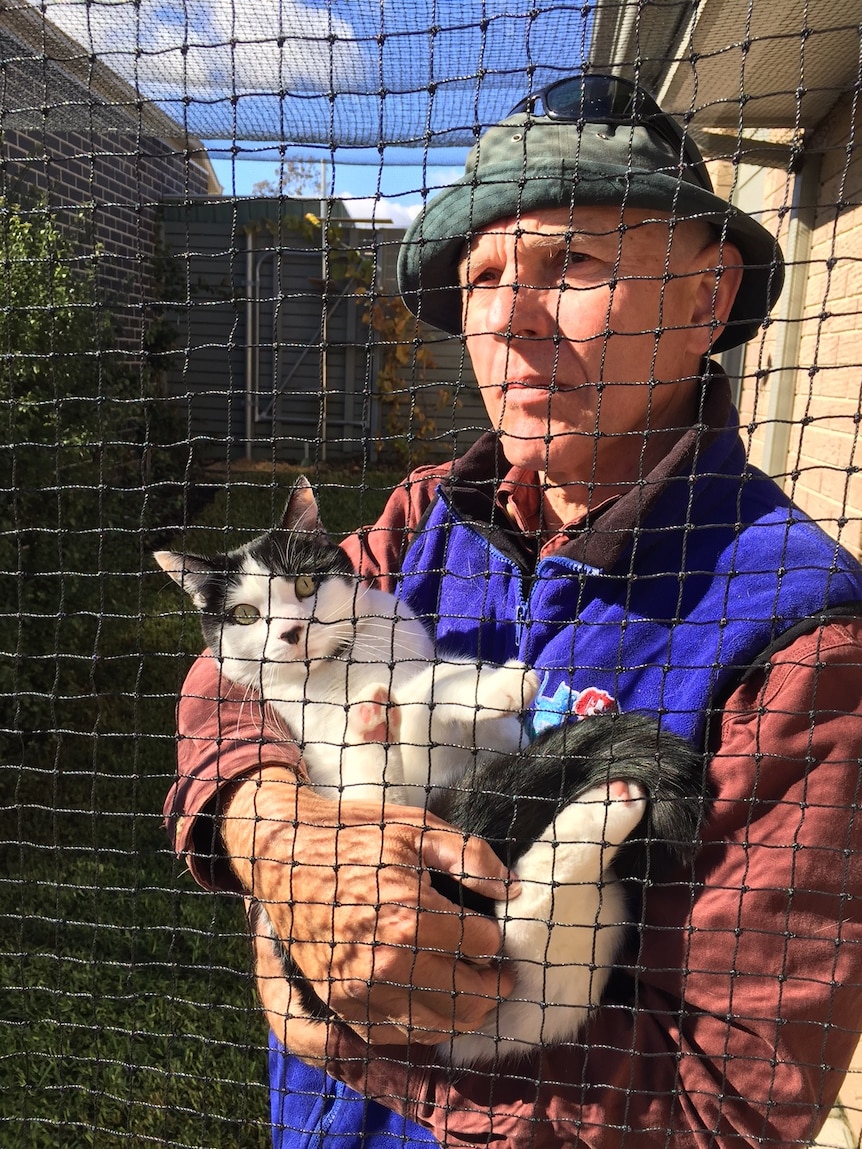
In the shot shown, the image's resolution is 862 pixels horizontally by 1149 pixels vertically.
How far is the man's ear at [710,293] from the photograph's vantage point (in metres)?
1.05

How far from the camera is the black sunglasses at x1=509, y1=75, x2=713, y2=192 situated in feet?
3.25

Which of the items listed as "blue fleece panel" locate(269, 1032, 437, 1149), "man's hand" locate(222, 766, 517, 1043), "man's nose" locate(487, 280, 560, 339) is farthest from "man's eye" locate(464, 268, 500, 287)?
"blue fleece panel" locate(269, 1032, 437, 1149)

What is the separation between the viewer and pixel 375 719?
1.11 meters

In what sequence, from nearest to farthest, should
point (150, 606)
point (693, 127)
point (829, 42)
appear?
1. point (829, 42)
2. point (693, 127)
3. point (150, 606)

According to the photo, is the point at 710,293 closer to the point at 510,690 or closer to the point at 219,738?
the point at 510,690

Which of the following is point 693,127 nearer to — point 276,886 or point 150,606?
point 276,886

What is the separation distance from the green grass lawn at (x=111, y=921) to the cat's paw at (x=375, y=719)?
9.9 inches

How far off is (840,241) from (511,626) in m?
1.80

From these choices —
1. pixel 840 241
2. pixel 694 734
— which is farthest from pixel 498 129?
pixel 840 241

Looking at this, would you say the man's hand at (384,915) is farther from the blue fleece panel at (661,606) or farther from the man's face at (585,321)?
the man's face at (585,321)

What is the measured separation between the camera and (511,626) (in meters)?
1.21

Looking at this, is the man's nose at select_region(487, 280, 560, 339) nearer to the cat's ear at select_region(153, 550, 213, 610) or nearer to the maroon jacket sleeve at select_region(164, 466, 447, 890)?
the maroon jacket sleeve at select_region(164, 466, 447, 890)

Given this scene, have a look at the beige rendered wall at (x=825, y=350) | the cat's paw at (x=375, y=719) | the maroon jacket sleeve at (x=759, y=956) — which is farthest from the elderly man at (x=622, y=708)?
the beige rendered wall at (x=825, y=350)

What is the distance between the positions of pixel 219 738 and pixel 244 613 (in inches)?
19.0
